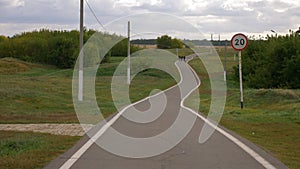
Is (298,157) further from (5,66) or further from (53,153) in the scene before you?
(5,66)

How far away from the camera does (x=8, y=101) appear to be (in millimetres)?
26875

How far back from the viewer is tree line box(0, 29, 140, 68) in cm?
9550

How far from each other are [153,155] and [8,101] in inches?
703

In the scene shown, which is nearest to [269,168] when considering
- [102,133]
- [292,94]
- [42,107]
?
[102,133]

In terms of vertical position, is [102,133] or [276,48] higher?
[276,48]

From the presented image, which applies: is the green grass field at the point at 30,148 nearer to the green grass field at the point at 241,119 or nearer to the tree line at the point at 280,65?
the green grass field at the point at 241,119

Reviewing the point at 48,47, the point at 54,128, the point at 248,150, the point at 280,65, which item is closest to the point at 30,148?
the point at 54,128

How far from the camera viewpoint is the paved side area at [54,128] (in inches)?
586

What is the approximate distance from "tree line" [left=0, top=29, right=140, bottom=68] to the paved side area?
71289 millimetres

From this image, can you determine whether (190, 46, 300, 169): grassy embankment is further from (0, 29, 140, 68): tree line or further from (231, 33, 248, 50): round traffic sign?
(0, 29, 140, 68): tree line

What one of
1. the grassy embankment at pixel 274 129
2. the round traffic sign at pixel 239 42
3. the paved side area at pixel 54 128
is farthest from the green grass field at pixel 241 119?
the round traffic sign at pixel 239 42

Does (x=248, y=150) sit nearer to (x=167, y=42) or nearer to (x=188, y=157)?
(x=188, y=157)

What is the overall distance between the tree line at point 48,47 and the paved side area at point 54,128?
2807 inches

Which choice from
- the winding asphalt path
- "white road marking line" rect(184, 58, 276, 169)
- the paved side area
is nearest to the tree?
the paved side area
